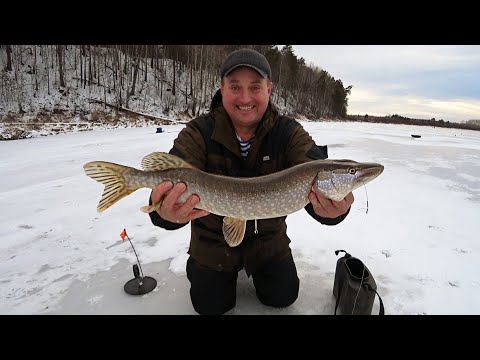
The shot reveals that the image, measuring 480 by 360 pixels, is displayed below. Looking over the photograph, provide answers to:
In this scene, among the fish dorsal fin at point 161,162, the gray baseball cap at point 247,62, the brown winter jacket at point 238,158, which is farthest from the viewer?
the brown winter jacket at point 238,158

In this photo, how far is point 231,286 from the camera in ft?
7.18

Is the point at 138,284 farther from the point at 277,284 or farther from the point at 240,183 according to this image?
the point at 240,183

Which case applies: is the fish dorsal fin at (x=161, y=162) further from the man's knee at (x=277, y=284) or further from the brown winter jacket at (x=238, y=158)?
the man's knee at (x=277, y=284)

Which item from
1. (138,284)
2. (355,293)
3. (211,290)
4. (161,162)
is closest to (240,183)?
(161,162)

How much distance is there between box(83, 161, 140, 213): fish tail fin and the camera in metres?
1.79

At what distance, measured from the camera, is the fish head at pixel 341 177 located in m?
1.76

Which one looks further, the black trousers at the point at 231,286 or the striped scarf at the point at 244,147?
the striped scarf at the point at 244,147

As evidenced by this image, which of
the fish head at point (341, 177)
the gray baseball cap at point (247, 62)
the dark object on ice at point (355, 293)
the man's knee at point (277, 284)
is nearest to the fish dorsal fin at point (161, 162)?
the gray baseball cap at point (247, 62)

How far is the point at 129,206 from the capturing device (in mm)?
3762

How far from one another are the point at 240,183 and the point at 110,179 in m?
0.81
